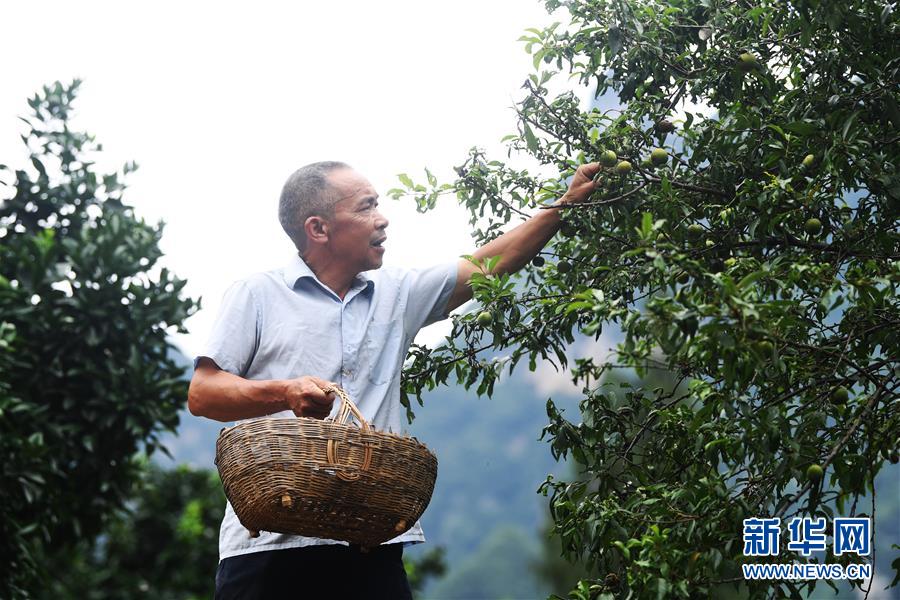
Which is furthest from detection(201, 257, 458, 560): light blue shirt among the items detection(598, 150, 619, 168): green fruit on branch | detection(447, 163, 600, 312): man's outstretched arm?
detection(598, 150, 619, 168): green fruit on branch

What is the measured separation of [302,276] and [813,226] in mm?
1469

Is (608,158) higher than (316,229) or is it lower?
higher

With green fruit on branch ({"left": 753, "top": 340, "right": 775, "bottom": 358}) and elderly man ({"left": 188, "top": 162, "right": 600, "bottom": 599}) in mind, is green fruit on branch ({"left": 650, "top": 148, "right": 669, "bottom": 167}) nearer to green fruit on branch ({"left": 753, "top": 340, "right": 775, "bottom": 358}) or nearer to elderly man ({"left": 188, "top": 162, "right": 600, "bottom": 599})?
elderly man ({"left": 188, "top": 162, "right": 600, "bottom": 599})

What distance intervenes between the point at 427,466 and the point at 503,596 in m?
72.8

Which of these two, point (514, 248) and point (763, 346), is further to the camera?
point (514, 248)

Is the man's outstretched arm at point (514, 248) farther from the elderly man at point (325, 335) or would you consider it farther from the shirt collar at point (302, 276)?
the shirt collar at point (302, 276)

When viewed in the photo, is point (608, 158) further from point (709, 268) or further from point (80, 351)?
point (80, 351)

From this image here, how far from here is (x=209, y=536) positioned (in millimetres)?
10805

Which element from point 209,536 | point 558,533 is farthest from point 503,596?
point 558,533

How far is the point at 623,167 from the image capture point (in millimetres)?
3178

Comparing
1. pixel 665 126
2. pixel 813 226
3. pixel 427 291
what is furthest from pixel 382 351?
pixel 813 226

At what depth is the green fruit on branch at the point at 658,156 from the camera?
3285 mm

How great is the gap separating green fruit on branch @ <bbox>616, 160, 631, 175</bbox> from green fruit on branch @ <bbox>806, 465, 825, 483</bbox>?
0.99m

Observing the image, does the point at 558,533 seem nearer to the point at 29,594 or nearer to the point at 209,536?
the point at 29,594
